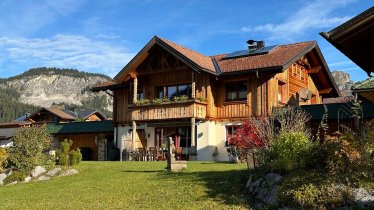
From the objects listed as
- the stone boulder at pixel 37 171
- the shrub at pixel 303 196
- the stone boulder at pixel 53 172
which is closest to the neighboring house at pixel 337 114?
the stone boulder at pixel 53 172

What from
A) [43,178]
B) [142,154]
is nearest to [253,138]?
[43,178]

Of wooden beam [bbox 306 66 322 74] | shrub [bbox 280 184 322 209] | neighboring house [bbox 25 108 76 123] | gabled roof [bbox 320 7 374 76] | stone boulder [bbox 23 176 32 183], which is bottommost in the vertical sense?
stone boulder [bbox 23 176 32 183]

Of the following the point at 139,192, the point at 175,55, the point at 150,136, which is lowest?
the point at 139,192

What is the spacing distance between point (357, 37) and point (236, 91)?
16.7 metres

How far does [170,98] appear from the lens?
93.7 ft

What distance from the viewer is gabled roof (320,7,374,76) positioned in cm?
911

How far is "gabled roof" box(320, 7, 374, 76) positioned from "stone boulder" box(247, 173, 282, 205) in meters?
3.59

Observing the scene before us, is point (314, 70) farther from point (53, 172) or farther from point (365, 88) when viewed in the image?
point (53, 172)

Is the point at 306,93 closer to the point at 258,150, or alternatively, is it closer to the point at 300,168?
the point at 258,150

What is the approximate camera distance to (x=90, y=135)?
3553 centimetres

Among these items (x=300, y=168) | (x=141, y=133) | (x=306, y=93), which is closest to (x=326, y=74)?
(x=306, y=93)

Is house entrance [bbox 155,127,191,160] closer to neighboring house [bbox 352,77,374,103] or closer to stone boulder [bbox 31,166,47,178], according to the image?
stone boulder [bbox 31,166,47,178]

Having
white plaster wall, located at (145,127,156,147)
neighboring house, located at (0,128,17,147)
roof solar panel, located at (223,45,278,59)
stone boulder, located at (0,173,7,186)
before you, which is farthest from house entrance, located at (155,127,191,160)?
neighboring house, located at (0,128,17,147)

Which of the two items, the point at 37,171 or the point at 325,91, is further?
the point at 325,91
